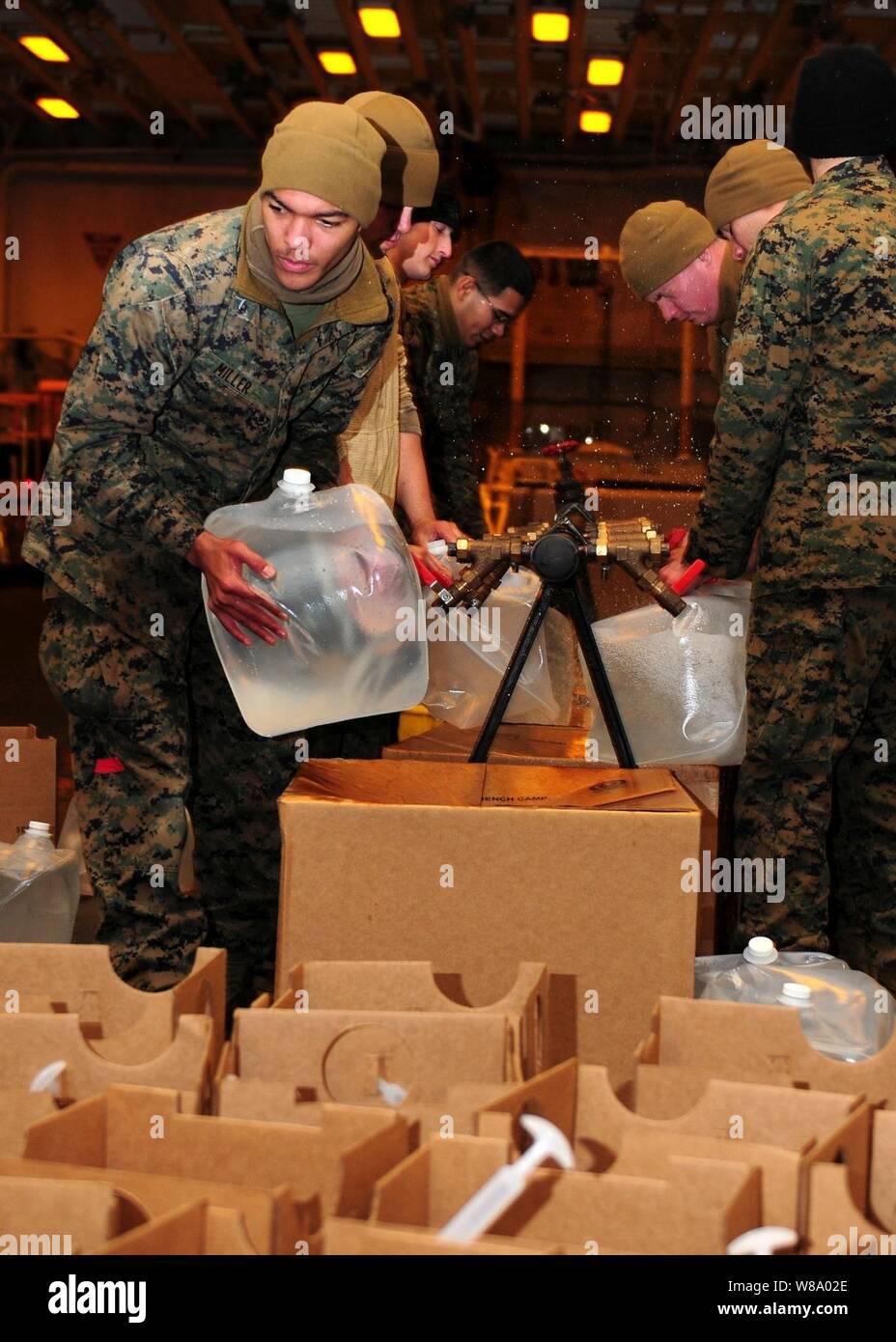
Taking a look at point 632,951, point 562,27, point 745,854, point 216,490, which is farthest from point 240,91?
point 632,951

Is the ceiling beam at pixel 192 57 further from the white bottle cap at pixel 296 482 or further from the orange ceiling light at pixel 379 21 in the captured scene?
the white bottle cap at pixel 296 482

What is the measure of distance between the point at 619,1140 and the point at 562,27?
18.1 ft

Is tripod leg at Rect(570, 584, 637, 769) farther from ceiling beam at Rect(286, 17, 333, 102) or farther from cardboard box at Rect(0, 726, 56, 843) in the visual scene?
ceiling beam at Rect(286, 17, 333, 102)

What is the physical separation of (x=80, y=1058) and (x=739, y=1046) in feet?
2.00

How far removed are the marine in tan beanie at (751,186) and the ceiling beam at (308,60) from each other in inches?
153

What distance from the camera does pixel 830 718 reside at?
2.38 metres

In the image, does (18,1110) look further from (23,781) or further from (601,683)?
(23,781)

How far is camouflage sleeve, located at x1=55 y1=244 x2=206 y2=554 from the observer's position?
2178 millimetres

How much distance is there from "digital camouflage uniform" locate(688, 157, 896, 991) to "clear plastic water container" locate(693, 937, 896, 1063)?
1.38 ft

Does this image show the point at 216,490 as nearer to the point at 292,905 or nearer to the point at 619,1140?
the point at 292,905

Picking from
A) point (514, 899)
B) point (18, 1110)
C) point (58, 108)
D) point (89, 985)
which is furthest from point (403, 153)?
point (58, 108)

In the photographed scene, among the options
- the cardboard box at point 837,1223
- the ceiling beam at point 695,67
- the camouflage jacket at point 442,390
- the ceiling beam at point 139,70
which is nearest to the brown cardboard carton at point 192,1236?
the cardboard box at point 837,1223

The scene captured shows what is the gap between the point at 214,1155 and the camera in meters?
1.16

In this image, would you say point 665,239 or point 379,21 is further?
point 379,21
